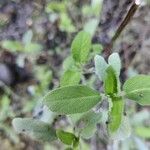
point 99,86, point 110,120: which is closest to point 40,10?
point 99,86

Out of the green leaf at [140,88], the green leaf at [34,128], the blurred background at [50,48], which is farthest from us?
the blurred background at [50,48]

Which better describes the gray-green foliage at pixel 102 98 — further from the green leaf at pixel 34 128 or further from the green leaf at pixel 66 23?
the green leaf at pixel 66 23

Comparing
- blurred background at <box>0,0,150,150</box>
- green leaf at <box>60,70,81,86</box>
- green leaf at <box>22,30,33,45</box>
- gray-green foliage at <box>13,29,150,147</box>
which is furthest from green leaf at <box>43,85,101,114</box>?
green leaf at <box>22,30,33,45</box>

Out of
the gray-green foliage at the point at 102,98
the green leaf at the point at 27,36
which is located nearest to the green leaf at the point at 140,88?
the gray-green foliage at the point at 102,98

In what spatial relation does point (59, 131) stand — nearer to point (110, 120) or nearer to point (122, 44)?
point (110, 120)

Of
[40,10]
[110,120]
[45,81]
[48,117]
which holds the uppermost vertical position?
[40,10]

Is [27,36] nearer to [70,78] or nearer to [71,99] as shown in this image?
[70,78]
